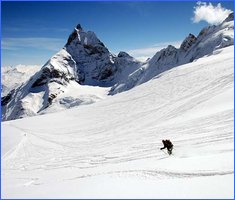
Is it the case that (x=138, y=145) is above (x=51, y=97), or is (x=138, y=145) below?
below

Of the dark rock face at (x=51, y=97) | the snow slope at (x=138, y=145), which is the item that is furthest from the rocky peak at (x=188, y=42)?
the snow slope at (x=138, y=145)

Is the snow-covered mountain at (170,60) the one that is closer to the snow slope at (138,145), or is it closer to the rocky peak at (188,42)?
the rocky peak at (188,42)

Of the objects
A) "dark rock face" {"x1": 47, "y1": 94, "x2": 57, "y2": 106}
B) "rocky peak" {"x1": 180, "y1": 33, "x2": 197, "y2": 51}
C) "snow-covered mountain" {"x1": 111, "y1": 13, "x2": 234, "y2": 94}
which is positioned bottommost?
"dark rock face" {"x1": 47, "y1": 94, "x2": 57, "y2": 106}

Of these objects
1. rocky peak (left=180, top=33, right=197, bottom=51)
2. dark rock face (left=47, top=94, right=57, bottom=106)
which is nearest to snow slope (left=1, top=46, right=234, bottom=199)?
rocky peak (left=180, top=33, right=197, bottom=51)

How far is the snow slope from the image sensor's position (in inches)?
485

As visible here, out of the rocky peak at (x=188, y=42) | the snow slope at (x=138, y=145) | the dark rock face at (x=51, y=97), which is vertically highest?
the rocky peak at (x=188, y=42)

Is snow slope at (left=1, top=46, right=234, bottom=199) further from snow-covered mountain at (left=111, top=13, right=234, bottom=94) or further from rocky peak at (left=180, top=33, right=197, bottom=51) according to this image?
rocky peak at (left=180, top=33, right=197, bottom=51)

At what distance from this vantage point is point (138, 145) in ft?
82.0

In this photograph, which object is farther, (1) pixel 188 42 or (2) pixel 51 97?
(2) pixel 51 97

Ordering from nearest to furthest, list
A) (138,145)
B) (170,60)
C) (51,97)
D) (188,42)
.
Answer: (138,145), (188,42), (170,60), (51,97)

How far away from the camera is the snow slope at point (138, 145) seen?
12.3 m

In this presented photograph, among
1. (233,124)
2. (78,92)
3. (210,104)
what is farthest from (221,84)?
(78,92)

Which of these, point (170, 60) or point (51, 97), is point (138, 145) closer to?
point (170, 60)

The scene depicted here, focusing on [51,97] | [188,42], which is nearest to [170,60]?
[188,42]
